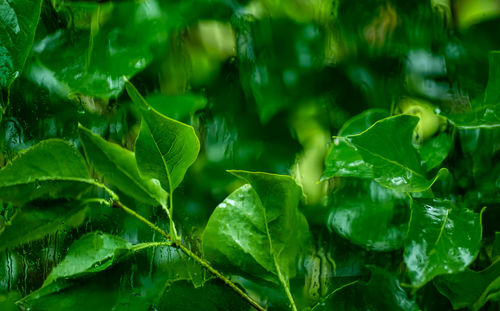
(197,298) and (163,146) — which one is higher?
(163,146)

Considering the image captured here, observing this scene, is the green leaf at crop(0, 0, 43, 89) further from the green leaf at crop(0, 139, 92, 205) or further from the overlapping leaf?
the overlapping leaf

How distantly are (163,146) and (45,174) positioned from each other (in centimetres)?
9

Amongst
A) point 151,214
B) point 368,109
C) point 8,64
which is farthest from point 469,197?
point 8,64

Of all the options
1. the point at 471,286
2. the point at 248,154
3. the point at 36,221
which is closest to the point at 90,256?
the point at 36,221

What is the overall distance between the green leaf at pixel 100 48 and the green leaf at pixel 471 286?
288 millimetres

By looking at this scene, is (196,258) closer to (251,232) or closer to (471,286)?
(251,232)

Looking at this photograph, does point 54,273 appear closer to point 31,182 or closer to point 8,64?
point 31,182

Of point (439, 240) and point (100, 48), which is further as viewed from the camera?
point (100, 48)

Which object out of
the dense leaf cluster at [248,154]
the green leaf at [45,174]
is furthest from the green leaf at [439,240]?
the green leaf at [45,174]

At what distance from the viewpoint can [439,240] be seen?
24 cm

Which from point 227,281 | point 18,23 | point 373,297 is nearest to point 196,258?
point 227,281

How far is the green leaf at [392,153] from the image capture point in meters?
0.26

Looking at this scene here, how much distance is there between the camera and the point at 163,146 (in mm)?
274

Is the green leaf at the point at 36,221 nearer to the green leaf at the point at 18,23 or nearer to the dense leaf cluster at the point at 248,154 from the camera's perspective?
the dense leaf cluster at the point at 248,154
